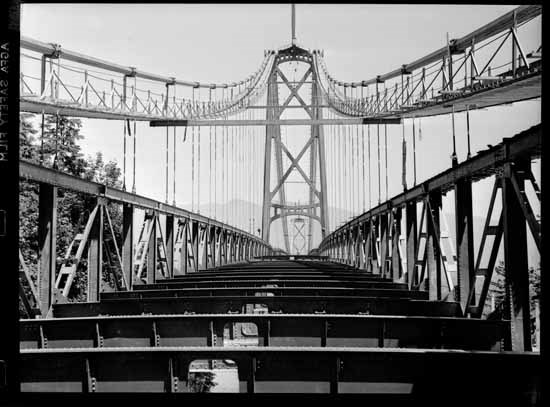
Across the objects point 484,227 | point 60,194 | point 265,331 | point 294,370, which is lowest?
point 294,370

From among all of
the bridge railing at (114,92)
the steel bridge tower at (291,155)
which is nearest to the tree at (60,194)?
the bridge railing at (114,92)

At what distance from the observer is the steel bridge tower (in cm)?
5997

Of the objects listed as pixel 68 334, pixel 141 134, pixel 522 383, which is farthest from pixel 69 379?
pixel 141 134

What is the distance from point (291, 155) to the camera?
64.7m

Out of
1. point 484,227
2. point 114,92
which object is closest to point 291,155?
point 114,92

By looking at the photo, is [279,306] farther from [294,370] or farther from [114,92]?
[114,92]

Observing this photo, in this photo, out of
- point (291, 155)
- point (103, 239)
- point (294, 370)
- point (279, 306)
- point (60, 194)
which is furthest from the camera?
point (291, 155)

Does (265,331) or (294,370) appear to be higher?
(265,331)

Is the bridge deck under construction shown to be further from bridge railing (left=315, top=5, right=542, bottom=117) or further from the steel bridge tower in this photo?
the steel bridge tower

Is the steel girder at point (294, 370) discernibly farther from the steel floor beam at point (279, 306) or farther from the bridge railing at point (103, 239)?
the steel floor beam at point (279, 306)

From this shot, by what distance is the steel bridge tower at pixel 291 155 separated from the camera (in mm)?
59969

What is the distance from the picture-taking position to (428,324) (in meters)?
7.41

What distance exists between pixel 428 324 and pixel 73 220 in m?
17.5

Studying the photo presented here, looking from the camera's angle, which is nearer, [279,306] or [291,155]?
[279,306]
